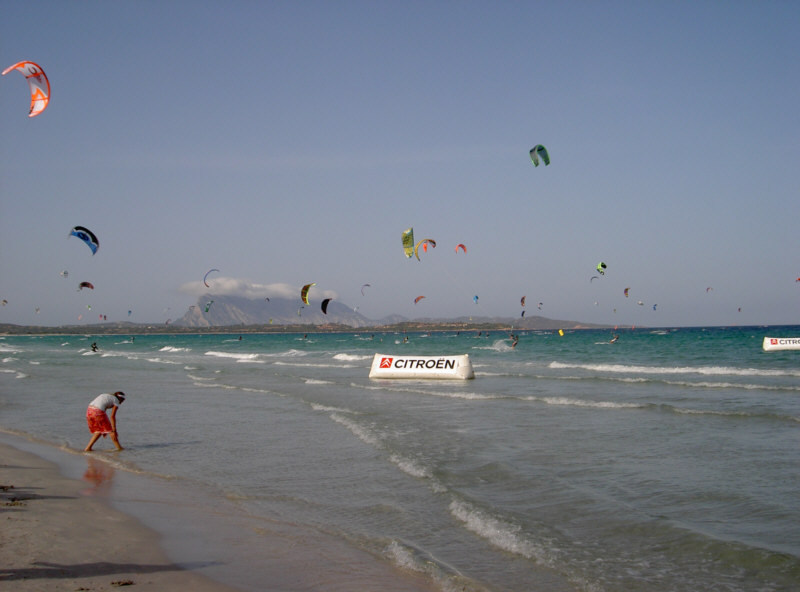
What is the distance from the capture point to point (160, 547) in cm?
645

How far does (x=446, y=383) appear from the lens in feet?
83.3

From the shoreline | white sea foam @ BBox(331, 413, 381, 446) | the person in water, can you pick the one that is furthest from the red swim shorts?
white sea foam @ BBox(331, 413, 381, 446)

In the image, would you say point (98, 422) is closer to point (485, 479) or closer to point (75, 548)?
point (75, 548)

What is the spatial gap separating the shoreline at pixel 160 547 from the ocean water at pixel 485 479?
6 centimetres

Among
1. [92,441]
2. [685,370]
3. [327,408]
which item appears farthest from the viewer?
[685,370]

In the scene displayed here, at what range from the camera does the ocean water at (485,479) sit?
20.5ft

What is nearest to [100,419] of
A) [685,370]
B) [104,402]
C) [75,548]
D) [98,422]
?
[98,422]

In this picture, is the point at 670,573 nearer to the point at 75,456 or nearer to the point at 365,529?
the point at 365,529

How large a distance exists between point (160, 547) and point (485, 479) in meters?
4.76

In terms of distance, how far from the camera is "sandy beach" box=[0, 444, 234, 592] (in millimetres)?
5293

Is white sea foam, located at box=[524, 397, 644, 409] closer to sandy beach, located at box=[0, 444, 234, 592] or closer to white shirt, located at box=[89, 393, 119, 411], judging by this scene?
white shirt, located at box=[89, 393, 119, 411]

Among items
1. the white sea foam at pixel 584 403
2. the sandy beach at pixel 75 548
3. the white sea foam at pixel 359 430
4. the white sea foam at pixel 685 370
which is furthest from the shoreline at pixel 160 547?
the white sea foam at pixel 685 370

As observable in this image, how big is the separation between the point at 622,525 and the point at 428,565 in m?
2.50

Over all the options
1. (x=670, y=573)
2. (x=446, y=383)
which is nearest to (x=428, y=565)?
(x=670, y=573)
